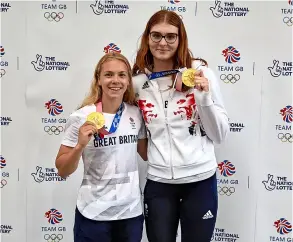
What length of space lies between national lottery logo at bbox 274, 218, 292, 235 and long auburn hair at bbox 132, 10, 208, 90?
1.24 m

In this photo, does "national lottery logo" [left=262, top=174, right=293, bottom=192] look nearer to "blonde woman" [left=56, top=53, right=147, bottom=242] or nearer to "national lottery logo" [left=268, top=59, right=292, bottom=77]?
"national lottery logo" [left=268, top=59, right=292, bottom=77]

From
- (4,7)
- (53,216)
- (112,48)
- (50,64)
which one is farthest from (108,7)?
(53,216)

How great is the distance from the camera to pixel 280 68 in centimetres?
207

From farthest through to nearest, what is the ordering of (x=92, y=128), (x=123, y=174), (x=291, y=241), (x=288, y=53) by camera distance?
(x=291, y=241) < (x=288, y=53) < (x=123, y=174) < (x=92, y=128)

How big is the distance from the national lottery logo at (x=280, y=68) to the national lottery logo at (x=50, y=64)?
1.28 metres

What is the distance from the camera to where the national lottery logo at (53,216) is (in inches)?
88.3

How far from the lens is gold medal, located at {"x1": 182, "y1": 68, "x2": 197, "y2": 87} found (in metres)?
1.46

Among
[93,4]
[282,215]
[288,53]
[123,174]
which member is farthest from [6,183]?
[288,53]

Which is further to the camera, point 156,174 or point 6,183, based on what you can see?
point 6,183

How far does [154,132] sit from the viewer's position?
5.20ft

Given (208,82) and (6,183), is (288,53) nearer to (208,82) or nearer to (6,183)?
(208,82)

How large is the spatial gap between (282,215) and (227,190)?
40cm

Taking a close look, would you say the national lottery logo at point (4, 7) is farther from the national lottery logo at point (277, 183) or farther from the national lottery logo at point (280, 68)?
the national lottery logo at point (277, 183)

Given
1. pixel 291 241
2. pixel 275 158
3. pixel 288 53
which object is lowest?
pixel 291 241
